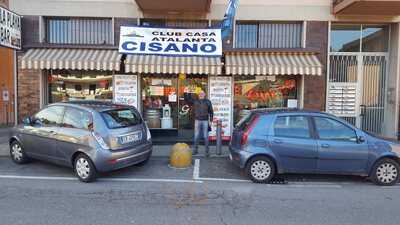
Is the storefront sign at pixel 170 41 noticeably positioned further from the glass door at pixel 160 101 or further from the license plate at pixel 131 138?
the license plate at pixel 131 138

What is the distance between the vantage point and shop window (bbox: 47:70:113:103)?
12117 mm

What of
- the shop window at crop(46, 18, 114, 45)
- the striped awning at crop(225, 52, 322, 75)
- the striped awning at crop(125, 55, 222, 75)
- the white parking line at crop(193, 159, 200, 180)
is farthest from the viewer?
the shop window at crop(46, 18, 114, 45)

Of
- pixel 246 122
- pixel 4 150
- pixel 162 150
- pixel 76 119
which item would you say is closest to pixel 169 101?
pixel 162 150

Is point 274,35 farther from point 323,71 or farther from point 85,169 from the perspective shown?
point 85,169

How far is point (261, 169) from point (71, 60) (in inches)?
254

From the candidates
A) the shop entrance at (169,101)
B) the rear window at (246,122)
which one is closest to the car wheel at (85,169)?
the rear window at (246,122)

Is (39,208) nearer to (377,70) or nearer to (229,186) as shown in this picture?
(229,186)

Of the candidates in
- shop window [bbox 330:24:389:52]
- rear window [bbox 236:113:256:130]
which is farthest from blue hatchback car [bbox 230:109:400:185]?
shop window [bbox 330:24:389:52]

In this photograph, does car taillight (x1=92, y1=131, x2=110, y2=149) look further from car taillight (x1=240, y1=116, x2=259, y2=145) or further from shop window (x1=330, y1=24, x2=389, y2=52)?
shop window (x1=330, y1=24, x2=389, y2=52)

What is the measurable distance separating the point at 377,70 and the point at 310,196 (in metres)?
7.56

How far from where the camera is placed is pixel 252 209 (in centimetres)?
587

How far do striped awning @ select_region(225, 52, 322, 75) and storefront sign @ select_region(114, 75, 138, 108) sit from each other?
3.03 meters

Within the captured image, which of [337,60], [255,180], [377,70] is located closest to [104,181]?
[255,180]

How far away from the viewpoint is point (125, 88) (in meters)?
11.9
